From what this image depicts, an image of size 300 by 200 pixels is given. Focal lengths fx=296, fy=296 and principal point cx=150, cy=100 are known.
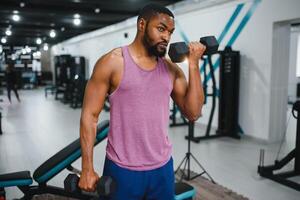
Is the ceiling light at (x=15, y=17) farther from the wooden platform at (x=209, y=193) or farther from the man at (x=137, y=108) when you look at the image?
the man at (x=137, y=108)

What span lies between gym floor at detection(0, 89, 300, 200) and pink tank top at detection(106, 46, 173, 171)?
204cm

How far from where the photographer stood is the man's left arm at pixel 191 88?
4.10ft

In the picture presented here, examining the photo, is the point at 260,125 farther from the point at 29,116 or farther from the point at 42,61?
the point at 42,61

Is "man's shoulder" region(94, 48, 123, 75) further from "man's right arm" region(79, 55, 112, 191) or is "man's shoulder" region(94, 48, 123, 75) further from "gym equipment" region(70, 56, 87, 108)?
"gym equipment" region(70, 56, 87, 108)

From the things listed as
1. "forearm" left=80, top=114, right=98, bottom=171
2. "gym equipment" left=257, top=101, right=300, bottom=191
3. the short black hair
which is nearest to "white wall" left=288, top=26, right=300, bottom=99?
"gym equipment" left=257, top=101, right=300, bottom=191

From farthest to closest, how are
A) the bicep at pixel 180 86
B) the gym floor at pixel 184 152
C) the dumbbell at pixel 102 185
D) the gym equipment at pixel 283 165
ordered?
1. the gym equipment at pixel 283 165
2. the gym floor at pixel 184 152
3. the bicep at pixel 180 86
4. the dumbbell at pixel 102 185

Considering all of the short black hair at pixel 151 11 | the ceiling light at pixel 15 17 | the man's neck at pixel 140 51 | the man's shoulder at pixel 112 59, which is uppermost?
the ceiling light at pixel 15 17

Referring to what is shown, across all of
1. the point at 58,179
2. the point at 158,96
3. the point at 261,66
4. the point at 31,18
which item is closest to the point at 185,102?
the point at 158,96

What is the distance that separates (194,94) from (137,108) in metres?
0.27

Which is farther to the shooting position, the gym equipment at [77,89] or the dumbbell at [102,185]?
the gym equipment at [77,89]

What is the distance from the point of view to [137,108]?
1190 millimetres

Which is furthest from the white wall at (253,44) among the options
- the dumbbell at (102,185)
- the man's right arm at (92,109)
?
the dumbbell at (102,185)

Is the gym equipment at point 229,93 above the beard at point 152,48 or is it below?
below

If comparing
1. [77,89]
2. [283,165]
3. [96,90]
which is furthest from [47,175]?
[77,89]
